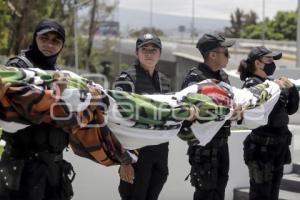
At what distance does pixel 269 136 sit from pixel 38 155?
2.75 metres

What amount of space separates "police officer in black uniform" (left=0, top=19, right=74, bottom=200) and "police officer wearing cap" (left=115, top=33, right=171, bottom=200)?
114 centimetres

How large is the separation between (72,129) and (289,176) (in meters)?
4.58

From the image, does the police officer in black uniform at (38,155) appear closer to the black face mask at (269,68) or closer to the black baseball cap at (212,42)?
the black baseball cap at (212,42)

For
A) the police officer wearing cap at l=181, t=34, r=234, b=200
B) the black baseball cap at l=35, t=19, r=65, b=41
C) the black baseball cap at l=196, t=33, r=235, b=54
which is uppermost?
the black baseball cap at l=35, t=19, r=65, b=41

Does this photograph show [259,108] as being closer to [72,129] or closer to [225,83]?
[225,83]

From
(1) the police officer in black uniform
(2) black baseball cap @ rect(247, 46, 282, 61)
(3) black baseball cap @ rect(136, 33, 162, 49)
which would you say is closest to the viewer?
(1) the police officer in black uniform

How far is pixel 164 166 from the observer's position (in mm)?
5586

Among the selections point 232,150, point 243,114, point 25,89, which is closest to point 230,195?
point 232,150

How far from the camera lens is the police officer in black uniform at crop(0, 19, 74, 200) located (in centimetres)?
411

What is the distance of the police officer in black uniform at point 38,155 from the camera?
4.11m

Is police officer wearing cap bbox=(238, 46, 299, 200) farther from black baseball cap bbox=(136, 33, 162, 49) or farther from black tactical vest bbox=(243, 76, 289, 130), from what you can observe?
black baseball cap bbox=(136, 33, 162, 49)

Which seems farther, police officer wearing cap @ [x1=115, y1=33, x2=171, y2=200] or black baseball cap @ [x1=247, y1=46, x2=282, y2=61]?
black baseball cap @ [x1=247, y1=46, x2=282, y2=61]

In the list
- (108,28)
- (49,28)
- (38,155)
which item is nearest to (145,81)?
(49,28)

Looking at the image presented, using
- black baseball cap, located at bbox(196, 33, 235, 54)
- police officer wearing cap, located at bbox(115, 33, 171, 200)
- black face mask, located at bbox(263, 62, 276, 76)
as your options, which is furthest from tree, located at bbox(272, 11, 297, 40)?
police officer wearing cap, located at bbox(115, 33, 171, 200)
